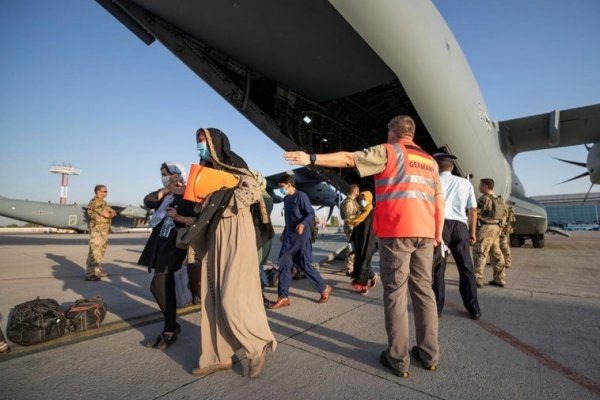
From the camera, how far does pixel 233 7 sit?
411cm

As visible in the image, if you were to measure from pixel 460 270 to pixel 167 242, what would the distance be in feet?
10.6

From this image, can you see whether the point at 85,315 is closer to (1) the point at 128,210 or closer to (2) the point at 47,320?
(2) the point at 47,320

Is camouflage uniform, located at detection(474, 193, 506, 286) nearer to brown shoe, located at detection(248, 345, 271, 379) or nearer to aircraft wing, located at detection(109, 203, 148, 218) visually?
brown shoe, located at detection(248, 345, 271, 379)

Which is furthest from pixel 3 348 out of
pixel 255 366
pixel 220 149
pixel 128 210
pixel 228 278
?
pixel 128 210

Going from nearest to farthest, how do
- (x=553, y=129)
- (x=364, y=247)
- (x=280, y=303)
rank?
(x=280, y=303), (x=364, y=247), (x=553, y=129)

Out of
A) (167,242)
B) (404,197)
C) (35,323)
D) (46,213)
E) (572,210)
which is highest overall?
(572,210)

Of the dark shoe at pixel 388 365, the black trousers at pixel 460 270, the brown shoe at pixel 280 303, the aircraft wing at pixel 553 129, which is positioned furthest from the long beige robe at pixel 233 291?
the aircraft wing at pixel 553 129

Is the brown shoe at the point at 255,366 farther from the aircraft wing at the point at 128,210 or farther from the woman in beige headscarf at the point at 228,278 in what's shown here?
the aircraft wing at the point at 128,210

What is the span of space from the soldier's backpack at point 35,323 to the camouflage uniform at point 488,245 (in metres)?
5.62

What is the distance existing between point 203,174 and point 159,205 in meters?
1.31

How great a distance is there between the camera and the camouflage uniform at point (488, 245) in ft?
16.1

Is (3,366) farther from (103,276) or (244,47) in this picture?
(244,47)

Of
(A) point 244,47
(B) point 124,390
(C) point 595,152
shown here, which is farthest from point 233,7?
(C) point 595,152

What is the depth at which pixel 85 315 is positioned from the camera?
2902 mm
